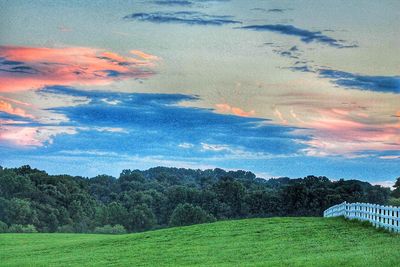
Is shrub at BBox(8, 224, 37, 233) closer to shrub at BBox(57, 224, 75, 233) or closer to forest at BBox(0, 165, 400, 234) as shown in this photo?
forest at BBox(0, 165, 400, 234)

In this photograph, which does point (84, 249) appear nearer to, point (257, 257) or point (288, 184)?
point (257, 257)

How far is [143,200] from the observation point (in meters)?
132

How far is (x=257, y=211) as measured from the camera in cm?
13762

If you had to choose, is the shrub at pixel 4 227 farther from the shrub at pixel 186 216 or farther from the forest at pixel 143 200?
the shrub at pixel 186 216

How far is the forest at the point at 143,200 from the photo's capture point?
370 ft

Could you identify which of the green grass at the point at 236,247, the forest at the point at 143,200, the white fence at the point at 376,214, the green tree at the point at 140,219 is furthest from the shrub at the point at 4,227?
the white fence at the point at 376,214

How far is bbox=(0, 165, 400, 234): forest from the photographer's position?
370ft

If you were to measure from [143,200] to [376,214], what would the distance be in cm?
9699

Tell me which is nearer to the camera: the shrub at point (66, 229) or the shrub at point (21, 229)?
the shrub at point (21, 229)

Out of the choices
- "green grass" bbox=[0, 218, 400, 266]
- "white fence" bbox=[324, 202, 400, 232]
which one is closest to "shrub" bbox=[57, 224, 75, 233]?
"green grass" bbox=[0, 218, 400, 266]

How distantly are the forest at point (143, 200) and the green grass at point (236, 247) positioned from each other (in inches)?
2328

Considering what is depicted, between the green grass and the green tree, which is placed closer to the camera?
the green grass

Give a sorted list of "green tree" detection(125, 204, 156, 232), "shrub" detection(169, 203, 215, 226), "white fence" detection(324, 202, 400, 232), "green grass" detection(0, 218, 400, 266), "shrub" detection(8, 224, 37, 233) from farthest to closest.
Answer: "green tree" detection(125, 204, 156, 232) → "shrub" detection(169, 203, 215, 226) → "shrub" detection(8, 224, 37, 233) → "white fence" detection(324, 202, 400, 232) → "green grass" detection(0, 218, 400, 266)

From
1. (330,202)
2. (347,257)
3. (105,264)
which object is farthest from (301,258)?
(330,202)
